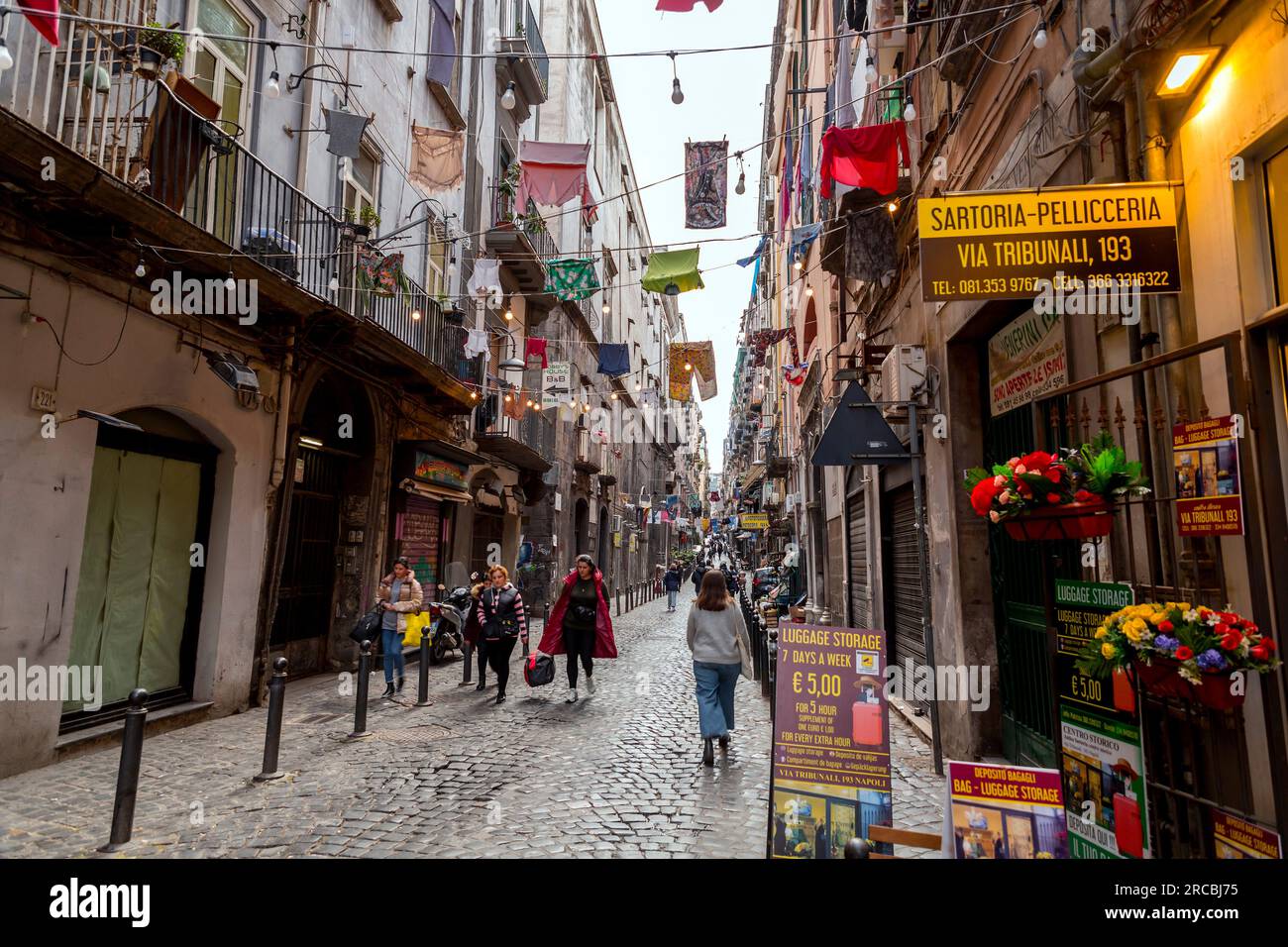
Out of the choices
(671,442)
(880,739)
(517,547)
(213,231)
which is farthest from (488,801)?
(671,442)

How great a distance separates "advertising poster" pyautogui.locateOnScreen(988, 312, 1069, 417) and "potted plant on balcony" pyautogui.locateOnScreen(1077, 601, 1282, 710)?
254 cm

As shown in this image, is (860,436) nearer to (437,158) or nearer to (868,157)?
(868,157)

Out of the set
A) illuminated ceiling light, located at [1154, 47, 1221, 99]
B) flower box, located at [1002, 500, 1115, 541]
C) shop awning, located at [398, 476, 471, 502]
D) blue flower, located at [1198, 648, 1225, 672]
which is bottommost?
blue flower, located at [1198, 648, 1225, 672]

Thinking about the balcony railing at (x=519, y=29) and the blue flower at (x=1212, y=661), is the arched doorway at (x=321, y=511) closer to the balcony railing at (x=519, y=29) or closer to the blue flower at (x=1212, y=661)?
the balcony railing at (x=519, y=29)

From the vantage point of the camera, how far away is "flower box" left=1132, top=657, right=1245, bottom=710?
8.73 feet

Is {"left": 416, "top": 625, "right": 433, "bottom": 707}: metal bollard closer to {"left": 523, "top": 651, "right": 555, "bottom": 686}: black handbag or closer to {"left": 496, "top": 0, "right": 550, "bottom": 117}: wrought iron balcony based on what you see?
{"left": 523, "top": 651, "right": 555, "bottom": 686}: black handbag

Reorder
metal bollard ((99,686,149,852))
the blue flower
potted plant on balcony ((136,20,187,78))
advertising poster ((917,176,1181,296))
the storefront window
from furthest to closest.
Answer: potted plant on balcony ((136,20,187,78)), metal bollard ((99,686,149,852)), advertising poster ((917,176,1181,296)), the storefront window, the blue flower

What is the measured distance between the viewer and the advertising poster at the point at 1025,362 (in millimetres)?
5215

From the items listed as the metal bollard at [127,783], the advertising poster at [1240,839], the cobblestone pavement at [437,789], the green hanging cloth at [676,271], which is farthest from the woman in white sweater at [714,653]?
the green hanging cloth at [676,271]

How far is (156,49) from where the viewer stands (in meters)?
6.48

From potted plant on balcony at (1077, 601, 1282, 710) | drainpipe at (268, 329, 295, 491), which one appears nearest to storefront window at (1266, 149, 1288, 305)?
potted plant on balcony at (1077, 601, 1282, 710)

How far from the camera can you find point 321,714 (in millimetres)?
8180
